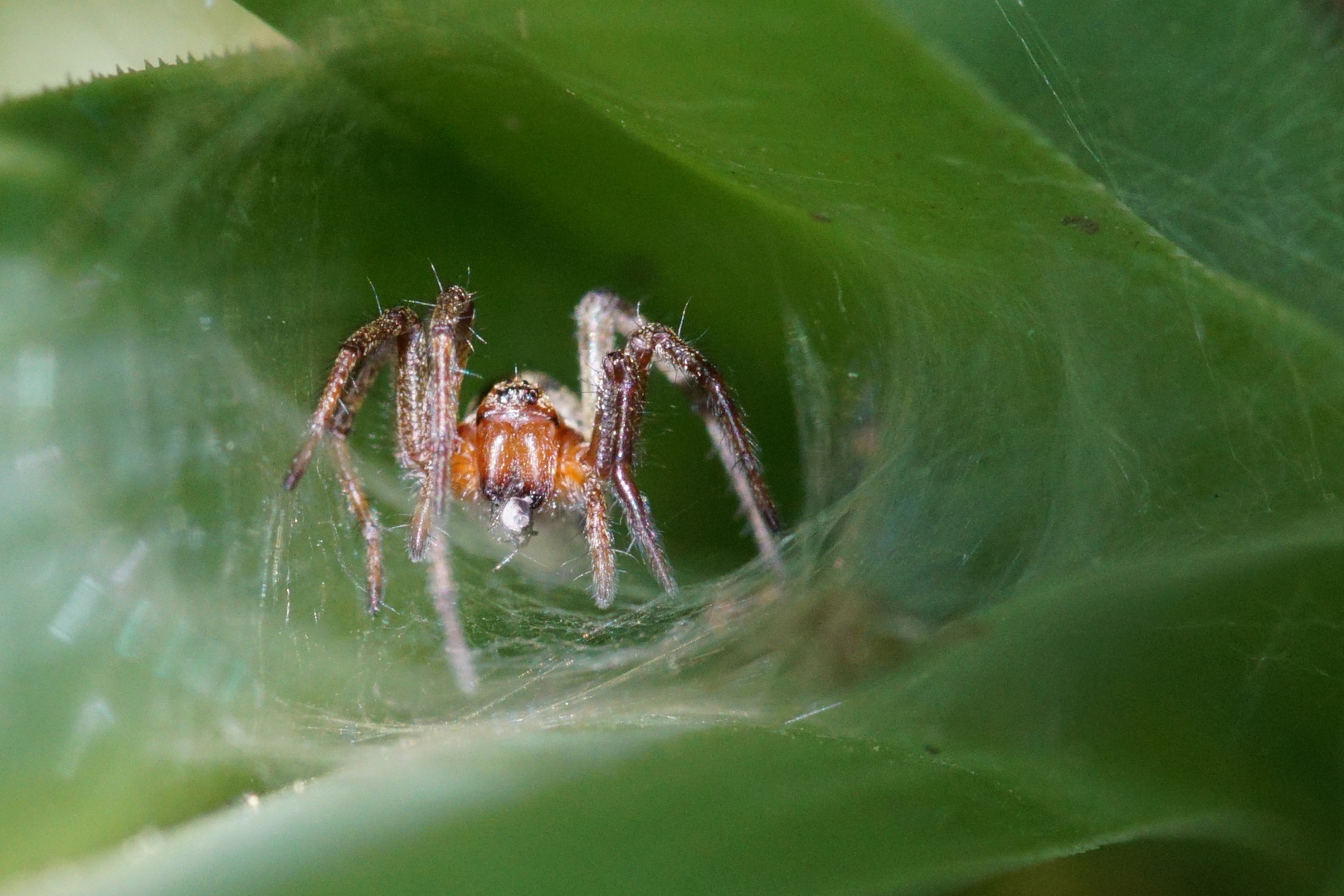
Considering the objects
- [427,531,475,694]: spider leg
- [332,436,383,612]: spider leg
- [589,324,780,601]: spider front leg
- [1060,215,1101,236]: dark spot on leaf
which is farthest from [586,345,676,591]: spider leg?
[1060,215,1101,236]: dark spot on leaf

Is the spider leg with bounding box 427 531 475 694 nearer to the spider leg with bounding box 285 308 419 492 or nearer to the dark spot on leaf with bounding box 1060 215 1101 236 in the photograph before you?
the spider leg with bounding box 285 308 419 492

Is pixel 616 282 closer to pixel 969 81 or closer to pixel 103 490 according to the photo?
pixel 103 490

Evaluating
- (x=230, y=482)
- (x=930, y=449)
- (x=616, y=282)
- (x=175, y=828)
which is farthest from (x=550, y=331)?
(x=175, y=828)

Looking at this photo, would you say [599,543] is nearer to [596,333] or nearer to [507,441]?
[507,441]

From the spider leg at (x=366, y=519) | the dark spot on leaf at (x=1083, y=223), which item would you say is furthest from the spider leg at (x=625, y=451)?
the dark spot on leaf at (x=1083, y=223)

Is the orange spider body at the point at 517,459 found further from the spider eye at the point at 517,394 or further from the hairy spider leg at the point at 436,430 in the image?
the hairy spider leg at the point at 436,430

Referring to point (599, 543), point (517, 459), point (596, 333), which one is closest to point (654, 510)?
point (599, 543)
